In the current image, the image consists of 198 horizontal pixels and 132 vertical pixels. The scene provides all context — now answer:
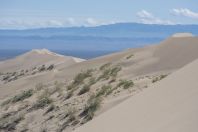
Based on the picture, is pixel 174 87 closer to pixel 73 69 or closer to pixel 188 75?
pixel 188 75

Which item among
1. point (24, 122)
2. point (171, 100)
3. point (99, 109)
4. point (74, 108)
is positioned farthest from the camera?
point (24, 122)

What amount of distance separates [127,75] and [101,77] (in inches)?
64.2

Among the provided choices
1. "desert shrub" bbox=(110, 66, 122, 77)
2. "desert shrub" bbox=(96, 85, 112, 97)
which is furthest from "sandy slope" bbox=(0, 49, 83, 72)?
"desert shrub" bbox=(96, 85, 112, 97)

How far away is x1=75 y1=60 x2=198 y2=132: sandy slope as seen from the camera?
913 cm

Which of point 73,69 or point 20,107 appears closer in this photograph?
point 20,107

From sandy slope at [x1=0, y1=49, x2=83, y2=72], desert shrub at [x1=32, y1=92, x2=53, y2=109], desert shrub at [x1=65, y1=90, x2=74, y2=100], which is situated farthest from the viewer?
sandy slope at [x1=0, y1=49, x2=83, y2=72]

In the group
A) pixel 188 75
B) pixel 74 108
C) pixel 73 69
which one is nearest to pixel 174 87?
pixel 188 75

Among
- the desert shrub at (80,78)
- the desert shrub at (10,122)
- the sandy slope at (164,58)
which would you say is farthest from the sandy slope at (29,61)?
the desert shrub at (10,122)

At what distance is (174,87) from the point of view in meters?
11.6

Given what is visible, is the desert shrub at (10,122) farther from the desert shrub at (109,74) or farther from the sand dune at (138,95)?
the desert shrub at (109,74)

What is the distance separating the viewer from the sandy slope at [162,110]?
913 cm

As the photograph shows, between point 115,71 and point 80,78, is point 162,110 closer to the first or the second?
point 80,78

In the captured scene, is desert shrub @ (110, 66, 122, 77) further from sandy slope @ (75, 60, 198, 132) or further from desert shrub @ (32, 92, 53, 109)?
sandy slope @ (75, 60, 198, 132)

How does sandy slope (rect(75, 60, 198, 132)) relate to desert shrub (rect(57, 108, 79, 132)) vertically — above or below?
above
